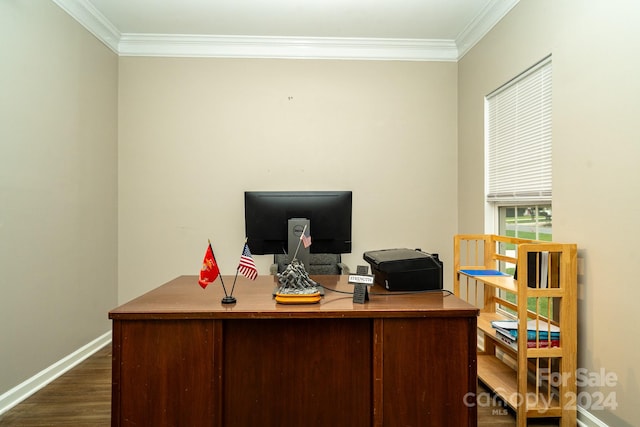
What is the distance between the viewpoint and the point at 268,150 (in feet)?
12.0

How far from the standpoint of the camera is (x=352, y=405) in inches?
67.4

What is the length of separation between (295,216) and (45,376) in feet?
6.79

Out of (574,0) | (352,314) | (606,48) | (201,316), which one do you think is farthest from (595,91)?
(201,316)

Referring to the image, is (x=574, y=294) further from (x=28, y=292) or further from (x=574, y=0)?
(x=28, y=292)

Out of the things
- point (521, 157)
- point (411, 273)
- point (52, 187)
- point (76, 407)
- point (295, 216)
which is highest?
point (521, 157)

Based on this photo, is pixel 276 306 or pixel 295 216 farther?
pixel 295 216

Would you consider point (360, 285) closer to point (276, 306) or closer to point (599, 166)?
point (276, 306)

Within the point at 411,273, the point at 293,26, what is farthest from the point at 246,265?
the point at 293,26

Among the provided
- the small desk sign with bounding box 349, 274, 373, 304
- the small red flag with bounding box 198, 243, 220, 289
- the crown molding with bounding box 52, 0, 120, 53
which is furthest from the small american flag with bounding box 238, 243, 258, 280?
the crown molding with bounding box 52, 0, 120, 53

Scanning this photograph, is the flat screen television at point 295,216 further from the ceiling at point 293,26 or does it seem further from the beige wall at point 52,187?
the ceiling at point 293,26

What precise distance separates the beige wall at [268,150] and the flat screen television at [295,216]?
158cm

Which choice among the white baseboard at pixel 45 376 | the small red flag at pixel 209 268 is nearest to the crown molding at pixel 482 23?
the small red flag at pixel 209 268

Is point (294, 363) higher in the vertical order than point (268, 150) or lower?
lower

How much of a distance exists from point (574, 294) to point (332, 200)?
134cm
